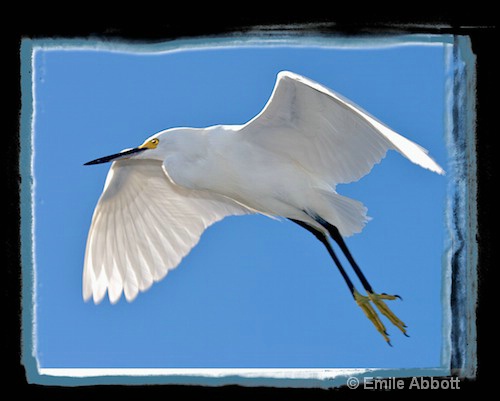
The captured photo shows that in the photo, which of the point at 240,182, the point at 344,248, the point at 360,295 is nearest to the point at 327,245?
the point at 344,248

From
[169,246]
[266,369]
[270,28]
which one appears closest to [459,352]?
[266,369]

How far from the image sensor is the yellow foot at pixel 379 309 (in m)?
3.86

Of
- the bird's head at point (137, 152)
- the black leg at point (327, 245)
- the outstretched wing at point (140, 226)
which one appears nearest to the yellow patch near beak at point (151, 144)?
the bird's head at point (137, 152)

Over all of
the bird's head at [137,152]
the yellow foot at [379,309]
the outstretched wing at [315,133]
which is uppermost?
the outstretched wing at [315,133]

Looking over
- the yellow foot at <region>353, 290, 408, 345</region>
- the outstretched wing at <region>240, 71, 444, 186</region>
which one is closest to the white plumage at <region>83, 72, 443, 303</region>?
the outstretched wing at <region>240, 71, 444, 186</region>

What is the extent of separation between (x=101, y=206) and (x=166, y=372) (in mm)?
1320

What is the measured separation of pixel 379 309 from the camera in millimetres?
3893

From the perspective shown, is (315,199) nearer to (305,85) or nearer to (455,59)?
(305,85)

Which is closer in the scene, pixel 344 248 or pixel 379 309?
pixel 379 309

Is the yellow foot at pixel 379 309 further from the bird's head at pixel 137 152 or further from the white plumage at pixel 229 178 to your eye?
the bird's head at pixel 137 152

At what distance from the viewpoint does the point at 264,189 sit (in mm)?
3779

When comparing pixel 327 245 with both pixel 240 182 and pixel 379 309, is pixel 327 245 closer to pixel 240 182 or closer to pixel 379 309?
pixel 379 309

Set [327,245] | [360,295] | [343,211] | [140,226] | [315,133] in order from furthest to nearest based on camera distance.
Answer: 1. [140,226]
2. [327,245]
3. [360,295]
4. [343,211]
5. [315,133]

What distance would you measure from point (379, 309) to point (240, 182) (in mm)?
747
